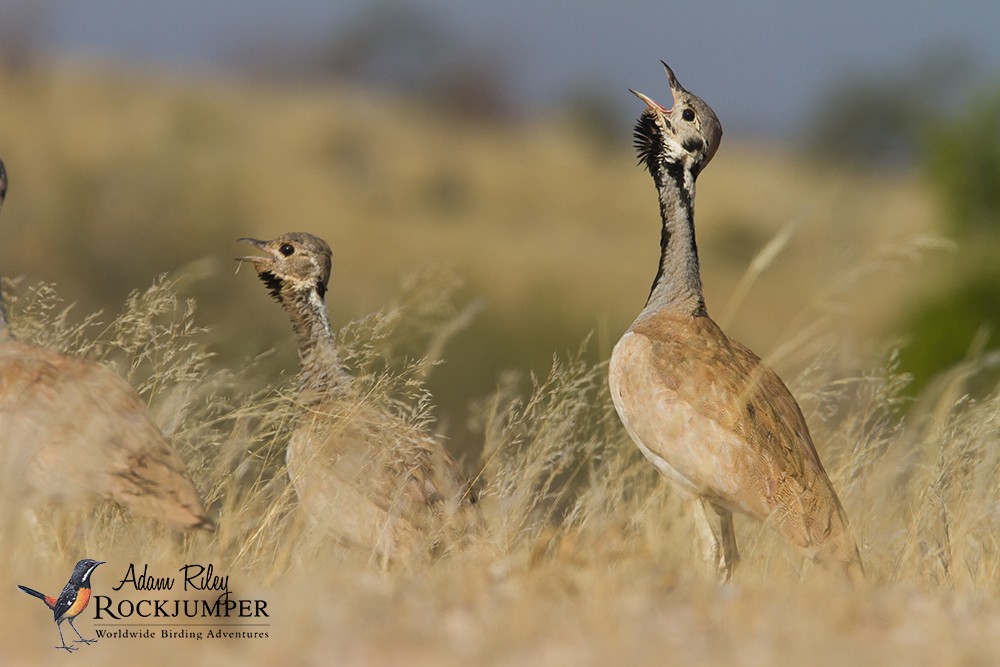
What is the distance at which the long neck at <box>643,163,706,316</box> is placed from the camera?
6.00 m

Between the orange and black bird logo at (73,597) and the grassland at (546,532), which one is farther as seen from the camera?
the orange and black bird logo at (73,597)

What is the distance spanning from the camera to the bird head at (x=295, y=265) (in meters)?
5.92

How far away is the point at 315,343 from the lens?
584cm

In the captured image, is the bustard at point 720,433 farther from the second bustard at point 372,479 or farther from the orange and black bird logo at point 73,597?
the orange and black bird logo at point 73,597

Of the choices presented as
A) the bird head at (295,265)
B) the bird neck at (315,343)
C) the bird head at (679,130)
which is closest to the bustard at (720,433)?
the bird head at (679,130)

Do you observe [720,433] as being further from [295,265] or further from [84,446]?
[84,446]

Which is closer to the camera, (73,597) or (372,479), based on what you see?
(73,597)

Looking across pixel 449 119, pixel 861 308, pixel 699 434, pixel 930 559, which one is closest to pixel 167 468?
pixel 699 434

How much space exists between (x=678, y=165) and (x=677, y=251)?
1.23ft

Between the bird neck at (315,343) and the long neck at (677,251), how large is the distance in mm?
1288

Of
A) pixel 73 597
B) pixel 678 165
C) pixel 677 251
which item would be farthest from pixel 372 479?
pixel 678 165

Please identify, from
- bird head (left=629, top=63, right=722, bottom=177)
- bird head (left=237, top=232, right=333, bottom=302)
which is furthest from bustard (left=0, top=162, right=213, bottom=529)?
bird head (left=629, top=63, right=722, bottom=177)

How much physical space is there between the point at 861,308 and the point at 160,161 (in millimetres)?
12238

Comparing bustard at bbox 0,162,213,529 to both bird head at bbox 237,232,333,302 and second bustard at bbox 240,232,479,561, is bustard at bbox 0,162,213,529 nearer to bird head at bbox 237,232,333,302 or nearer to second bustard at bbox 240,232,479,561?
second bustard at bbox 240,232,479,561
